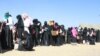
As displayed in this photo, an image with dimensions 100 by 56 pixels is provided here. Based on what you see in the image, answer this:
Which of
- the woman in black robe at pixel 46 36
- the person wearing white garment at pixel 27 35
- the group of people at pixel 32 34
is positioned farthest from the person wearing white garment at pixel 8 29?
the woman in black robe at pixel 46 36

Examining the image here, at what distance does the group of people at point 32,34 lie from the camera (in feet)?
68.4

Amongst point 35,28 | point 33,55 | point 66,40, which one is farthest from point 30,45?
point 66,40

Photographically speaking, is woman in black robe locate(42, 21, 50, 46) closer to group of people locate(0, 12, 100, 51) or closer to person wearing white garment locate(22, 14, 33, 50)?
group of people locate(0, 12, 100, 51)

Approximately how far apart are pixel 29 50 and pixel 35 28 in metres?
5.31

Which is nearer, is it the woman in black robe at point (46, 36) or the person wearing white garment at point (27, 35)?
the person wearing white garment at point (27, 35)

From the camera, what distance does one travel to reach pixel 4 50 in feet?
67.8

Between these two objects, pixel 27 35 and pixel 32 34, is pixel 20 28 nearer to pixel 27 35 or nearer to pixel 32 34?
pixel 27 35

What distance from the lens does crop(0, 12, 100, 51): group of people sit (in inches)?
821

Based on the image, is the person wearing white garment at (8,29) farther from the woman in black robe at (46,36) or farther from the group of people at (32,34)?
the woman in black robe at (46,36)

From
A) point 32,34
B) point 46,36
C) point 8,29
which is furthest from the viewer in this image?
point 46,36

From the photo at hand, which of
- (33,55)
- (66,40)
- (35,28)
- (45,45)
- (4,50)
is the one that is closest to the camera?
(33,55)

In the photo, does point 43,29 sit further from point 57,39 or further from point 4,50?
point 4,50

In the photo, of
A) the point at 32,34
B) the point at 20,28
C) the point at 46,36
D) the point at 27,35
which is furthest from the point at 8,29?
the point at 46,36

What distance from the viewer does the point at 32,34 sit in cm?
2530
